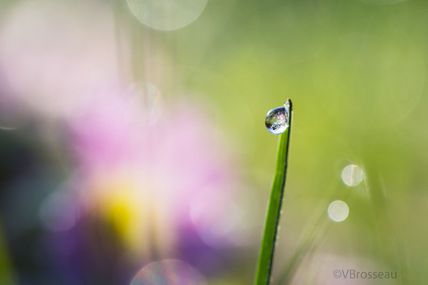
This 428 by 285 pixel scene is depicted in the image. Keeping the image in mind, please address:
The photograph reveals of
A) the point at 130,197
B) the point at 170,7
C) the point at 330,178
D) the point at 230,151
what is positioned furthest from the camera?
the point at 170,7

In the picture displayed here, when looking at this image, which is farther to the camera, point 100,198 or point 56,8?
point 56,8

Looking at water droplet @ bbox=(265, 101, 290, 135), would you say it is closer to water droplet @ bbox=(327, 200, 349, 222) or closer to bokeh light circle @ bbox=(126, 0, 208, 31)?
water droplet @ bbox=(327, 200, 349, 222)

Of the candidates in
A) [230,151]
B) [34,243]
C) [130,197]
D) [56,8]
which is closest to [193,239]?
[130,197]

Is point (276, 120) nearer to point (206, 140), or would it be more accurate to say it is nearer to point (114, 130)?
point (114, 130)

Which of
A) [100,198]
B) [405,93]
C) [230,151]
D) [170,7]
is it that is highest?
[170,7]

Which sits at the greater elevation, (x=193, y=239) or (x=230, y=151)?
(x=230, y=151)

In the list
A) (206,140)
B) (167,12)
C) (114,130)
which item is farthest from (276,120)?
(167,12)

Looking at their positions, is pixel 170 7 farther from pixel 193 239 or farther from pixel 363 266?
pixel 363 266

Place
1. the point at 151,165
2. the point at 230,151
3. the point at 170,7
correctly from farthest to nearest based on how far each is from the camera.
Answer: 1. the point at 170,7
2. the point at 230,151
3. the point at 151,165
